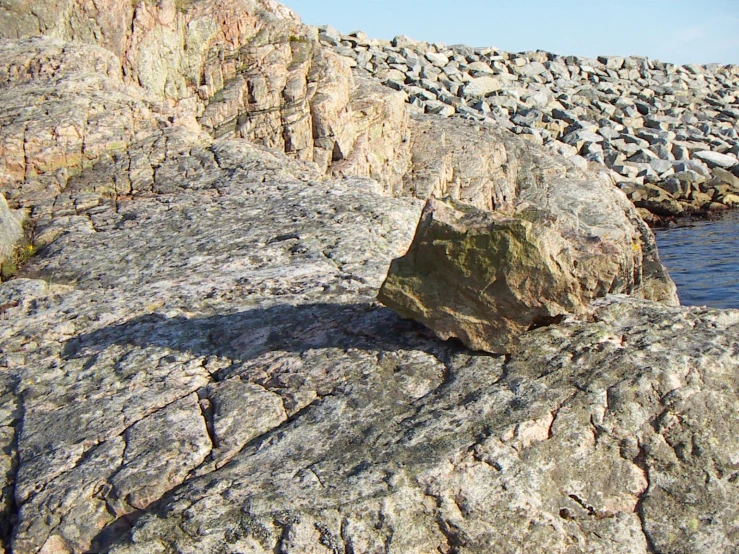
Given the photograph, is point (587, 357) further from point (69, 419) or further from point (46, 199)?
point (46, 199)

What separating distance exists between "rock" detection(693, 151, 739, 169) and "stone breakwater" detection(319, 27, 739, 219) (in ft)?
0.22

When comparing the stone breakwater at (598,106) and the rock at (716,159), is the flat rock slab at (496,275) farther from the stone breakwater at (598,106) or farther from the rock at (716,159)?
the rock at (716,159)

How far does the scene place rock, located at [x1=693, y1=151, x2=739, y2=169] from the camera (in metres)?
40.8

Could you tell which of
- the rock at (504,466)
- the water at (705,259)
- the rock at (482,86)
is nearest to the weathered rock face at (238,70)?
the water at (705,259)

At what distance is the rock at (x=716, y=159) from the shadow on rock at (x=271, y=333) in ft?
128

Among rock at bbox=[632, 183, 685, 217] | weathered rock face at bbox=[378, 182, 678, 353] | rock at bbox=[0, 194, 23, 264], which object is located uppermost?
weathered rock face at bbox=[378, 182, 678, 353]

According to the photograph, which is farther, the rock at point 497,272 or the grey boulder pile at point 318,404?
the rock at point 497,272

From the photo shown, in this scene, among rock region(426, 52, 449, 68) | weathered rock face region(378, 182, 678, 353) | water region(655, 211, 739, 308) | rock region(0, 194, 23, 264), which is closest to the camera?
weathered rock face region(378, 182, 678, 353)

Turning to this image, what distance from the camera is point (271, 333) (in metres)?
7.17

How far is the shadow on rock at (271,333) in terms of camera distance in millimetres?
6699

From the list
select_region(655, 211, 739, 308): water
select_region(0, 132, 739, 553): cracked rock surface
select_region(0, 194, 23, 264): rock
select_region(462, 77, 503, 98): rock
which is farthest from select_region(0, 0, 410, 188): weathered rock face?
select_region(462, 77, 503, 98): rock

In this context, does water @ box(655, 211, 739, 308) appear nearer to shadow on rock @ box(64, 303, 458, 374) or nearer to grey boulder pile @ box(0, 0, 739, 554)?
grey boulder pile @ box(0, 0, 739, 554)

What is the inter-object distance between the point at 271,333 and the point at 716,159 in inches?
1577

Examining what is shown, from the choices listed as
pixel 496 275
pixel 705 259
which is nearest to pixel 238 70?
pixel 496 275
